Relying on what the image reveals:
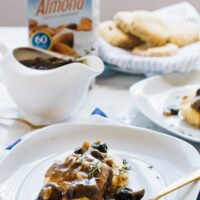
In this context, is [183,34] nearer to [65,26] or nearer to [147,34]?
[147,34]

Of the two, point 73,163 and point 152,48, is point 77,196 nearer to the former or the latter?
point 73,163

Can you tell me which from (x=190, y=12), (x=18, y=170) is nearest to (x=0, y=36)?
(x=190, y=12)

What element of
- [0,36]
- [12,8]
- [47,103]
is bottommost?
[12,8]

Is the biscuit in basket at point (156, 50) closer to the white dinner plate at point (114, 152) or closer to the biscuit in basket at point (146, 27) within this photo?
the biscuit in basket at point (146, 27)

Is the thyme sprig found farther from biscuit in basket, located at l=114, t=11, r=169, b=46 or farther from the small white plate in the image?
biscuit in basket, located at l=114, t=11, r=169, b=46

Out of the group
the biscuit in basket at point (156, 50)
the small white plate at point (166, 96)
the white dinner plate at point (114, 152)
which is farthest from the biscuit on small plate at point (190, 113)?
the biscuit in basket at point (156, 50)

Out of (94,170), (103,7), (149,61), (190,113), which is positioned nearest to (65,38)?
(149,61)

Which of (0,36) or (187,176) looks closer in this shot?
(187,176)
